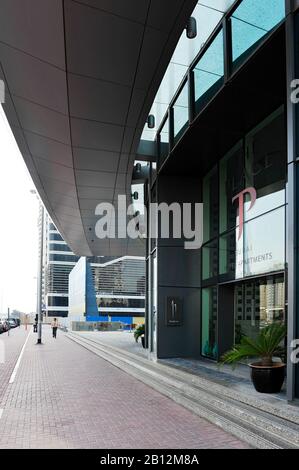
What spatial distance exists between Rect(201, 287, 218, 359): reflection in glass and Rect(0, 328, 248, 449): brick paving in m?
2.56

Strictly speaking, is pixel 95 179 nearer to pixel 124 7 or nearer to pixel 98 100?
pixel 98 100

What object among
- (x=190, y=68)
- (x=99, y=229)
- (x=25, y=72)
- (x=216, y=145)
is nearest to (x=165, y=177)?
(x=216, y=145)

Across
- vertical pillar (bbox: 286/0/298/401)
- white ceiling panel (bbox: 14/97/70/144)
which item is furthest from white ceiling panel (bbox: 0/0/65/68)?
vertical pillar (bbox: 286/0/298/401)

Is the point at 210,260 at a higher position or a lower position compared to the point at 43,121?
lower

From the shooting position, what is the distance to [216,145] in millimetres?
13086

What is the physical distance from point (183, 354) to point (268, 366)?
263 inches

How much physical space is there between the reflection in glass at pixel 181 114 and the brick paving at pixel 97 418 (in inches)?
250

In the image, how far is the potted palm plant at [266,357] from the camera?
8.41 metres

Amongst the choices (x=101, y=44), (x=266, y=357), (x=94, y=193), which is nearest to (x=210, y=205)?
(x=94, y=193)

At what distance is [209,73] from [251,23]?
2.10 metres

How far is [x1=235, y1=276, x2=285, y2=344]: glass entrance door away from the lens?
1103cm

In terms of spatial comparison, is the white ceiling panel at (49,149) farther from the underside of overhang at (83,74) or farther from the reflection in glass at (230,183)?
the reflection in glass at (230,183)

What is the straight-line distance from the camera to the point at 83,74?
9531 millimetres

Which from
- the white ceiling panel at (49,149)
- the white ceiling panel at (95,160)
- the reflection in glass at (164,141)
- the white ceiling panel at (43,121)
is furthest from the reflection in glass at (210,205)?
the white ceiling panel at (43,121)
